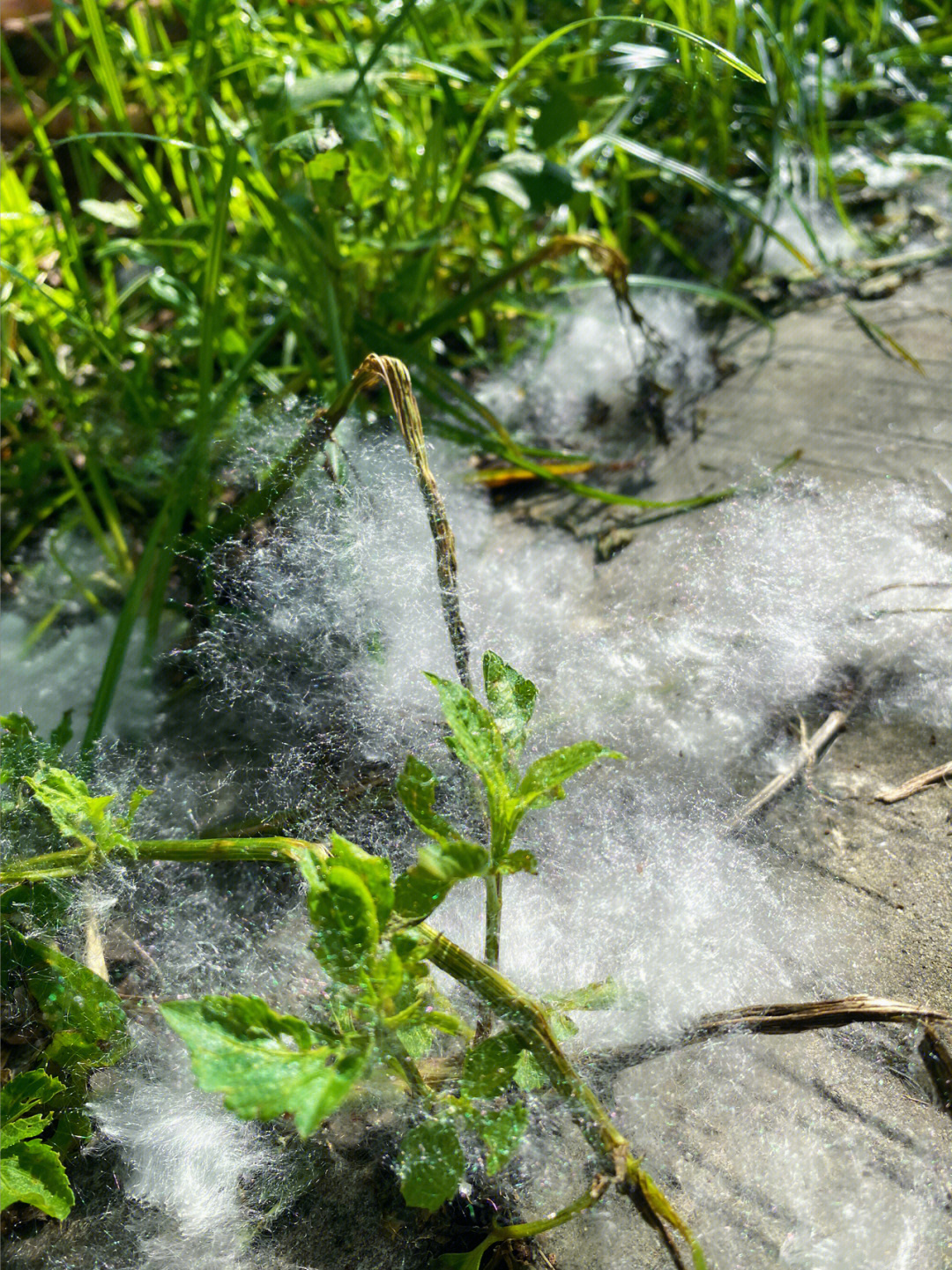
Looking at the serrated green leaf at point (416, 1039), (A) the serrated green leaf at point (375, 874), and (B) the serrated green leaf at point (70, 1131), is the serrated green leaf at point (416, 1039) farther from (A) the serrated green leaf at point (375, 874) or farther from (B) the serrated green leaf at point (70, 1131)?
(B) the serrated green leaf at point (70, 1131)

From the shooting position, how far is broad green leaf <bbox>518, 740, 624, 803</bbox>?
904 millimetres

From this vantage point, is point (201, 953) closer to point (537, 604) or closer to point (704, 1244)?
point (704, 1244)

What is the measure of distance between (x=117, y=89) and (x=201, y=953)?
1.79 metres

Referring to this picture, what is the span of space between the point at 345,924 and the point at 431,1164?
0.22 metres

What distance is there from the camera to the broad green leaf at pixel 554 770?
2.97ft

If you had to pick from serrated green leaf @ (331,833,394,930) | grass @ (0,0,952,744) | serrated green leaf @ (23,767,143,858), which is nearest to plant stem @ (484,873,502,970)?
serrated green leaf @ (331,833,394,930)

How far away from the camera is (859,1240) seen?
0.87m

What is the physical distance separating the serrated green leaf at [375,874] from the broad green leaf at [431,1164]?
0.18 m

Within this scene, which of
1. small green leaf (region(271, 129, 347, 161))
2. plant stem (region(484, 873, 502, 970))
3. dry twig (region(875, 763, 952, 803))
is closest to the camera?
plant stem (region(484, 873, 502, 970))

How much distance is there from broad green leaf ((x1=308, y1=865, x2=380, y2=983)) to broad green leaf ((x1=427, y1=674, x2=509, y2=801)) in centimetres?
16

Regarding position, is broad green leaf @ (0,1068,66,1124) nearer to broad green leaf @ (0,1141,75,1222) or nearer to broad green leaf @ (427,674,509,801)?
broad green leaf @ (0,1141,75,1222)

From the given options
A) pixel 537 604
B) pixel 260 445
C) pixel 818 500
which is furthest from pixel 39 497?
pixel 818 500

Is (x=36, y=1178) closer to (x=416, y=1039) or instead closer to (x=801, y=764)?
(x=416, y=1039)

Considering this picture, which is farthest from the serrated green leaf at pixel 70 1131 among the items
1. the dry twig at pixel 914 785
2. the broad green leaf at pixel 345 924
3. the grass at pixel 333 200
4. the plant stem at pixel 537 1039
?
the dry twig at pixel 914 785
